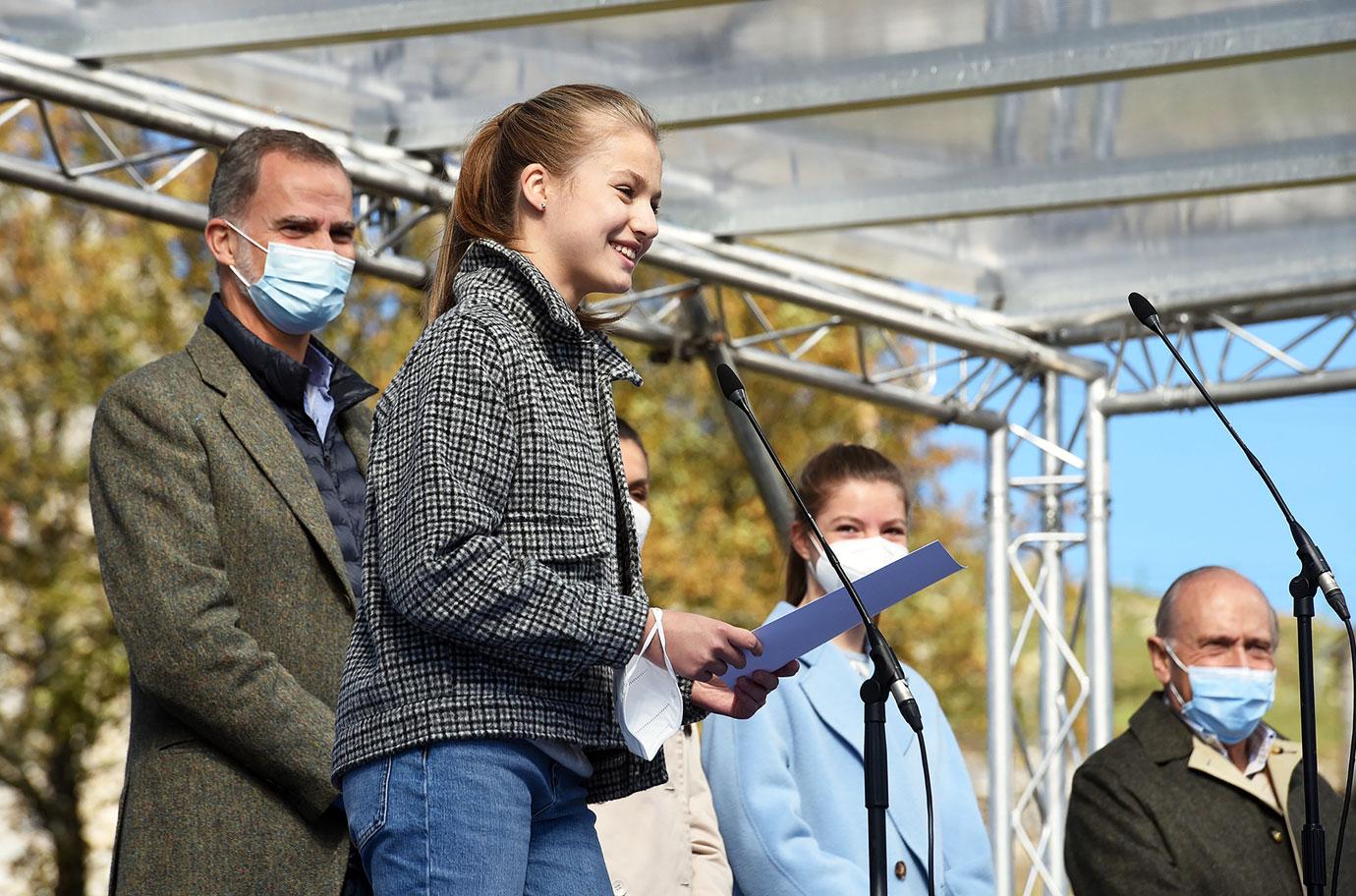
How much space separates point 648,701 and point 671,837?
1604 millimetres

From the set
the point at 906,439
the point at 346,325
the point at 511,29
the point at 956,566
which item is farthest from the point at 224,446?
the point at 906,439

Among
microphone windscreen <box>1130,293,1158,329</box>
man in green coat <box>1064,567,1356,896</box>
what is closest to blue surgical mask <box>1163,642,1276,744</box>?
man in green coat <box>1064,567,1356,896</box>

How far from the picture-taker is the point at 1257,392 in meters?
7.86

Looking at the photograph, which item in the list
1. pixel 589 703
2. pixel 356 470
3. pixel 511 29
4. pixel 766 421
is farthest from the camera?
pixel 766 421

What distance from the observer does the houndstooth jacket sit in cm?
229

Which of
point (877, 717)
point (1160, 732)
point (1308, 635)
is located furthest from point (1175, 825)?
point (877, 717)

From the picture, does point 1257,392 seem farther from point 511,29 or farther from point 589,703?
point 589,703

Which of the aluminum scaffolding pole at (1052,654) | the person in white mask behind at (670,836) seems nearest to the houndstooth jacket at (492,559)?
the person in white mask behind at (670,836)

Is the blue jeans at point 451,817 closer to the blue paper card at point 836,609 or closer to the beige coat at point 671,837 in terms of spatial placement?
the blue paper card at point 836,609

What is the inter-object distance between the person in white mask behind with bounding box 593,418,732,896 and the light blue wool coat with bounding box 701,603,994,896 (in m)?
0.07

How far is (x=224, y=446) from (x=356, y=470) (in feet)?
1.24

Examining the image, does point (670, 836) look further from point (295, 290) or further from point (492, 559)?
point (492, 559)

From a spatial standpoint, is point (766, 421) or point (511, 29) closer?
point (511, 29)

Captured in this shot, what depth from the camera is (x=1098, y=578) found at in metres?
7.96
